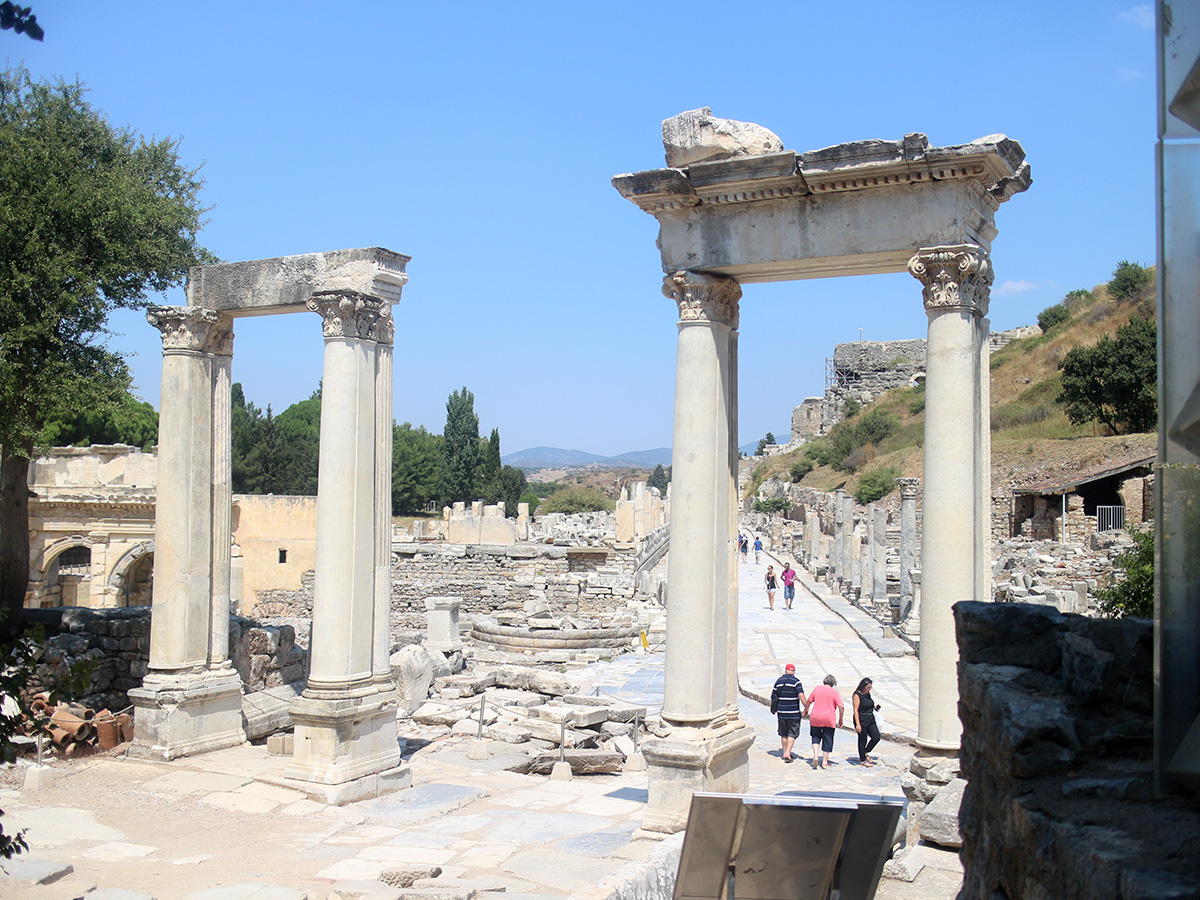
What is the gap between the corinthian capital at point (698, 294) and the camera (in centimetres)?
891

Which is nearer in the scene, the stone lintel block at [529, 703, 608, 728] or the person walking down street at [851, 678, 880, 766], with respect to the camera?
the person walking down street at [851, 678, 880, 766]

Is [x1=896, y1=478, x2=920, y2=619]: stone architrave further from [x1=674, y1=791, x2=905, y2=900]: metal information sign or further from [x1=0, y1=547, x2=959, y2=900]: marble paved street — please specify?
[x1=674, y1=791, x2=905, y2=900]: metal information sign

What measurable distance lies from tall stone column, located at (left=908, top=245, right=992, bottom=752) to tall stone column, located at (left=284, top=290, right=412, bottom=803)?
17.9 feet

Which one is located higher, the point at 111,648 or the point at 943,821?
the point at 111,648

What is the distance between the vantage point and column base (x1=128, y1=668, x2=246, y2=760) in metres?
11.2

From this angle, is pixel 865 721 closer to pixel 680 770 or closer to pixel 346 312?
pixel 680 770

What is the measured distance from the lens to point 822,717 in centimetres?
1177

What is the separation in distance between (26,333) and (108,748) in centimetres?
514

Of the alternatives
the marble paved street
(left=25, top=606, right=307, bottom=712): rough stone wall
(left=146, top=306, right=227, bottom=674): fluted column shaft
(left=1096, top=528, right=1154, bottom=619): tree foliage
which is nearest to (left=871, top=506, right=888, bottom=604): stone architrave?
the marble paved street

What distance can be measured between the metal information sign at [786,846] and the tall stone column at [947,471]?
11.4 feet

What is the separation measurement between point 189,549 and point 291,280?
132 inches

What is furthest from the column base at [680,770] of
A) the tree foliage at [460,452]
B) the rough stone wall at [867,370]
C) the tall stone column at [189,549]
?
the rough stone wall at [867,370]

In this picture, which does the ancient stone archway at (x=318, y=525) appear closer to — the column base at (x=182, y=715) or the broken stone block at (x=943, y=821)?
the column base at (x=182, y=715)

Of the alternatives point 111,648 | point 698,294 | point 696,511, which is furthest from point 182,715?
point 698,294
